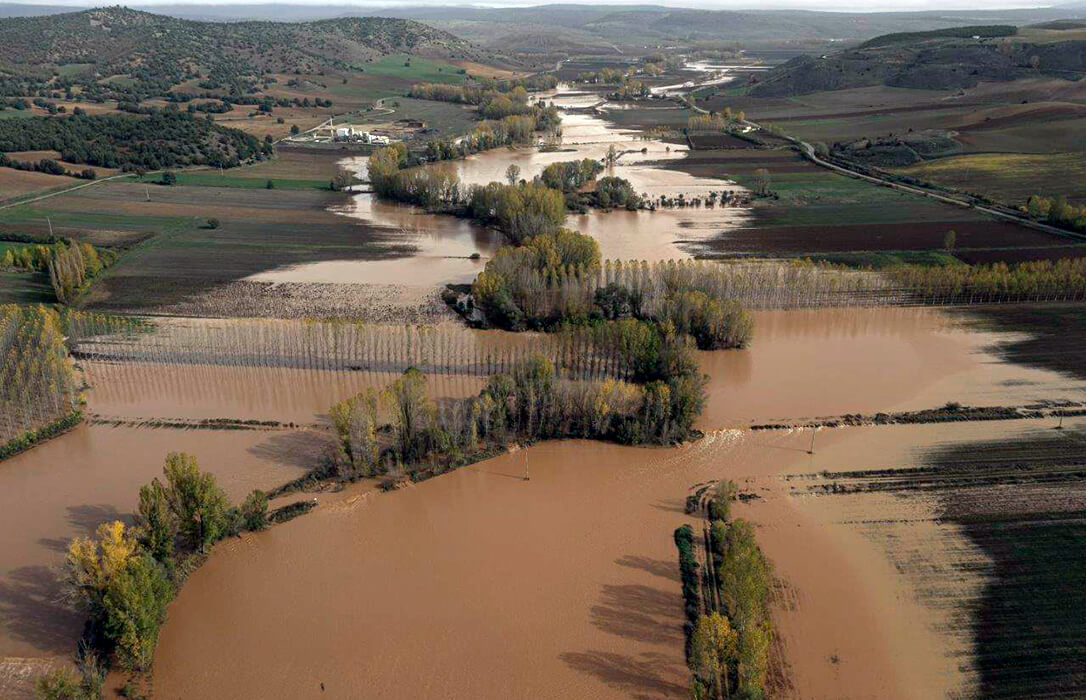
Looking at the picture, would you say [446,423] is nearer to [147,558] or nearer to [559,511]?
[559,511]

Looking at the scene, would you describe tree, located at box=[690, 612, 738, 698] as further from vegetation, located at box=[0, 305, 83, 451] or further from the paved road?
the paved road

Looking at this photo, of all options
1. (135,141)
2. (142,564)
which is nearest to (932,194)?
(142,564)

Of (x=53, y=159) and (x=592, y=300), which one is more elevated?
(x=53, y=159)

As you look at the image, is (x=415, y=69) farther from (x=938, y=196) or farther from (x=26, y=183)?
(x=938, y=196)

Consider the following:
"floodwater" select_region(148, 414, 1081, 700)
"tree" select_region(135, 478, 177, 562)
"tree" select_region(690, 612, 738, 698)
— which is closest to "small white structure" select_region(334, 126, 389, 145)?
"floodwater" select_region(148, 414, 1081, 700)

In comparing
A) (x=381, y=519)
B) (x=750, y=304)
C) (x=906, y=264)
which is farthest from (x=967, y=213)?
(x=381, y=519)

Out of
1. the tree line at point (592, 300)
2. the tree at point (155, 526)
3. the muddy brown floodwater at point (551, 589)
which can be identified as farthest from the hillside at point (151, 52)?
the muddy brown floodwater at point (551, 589)
